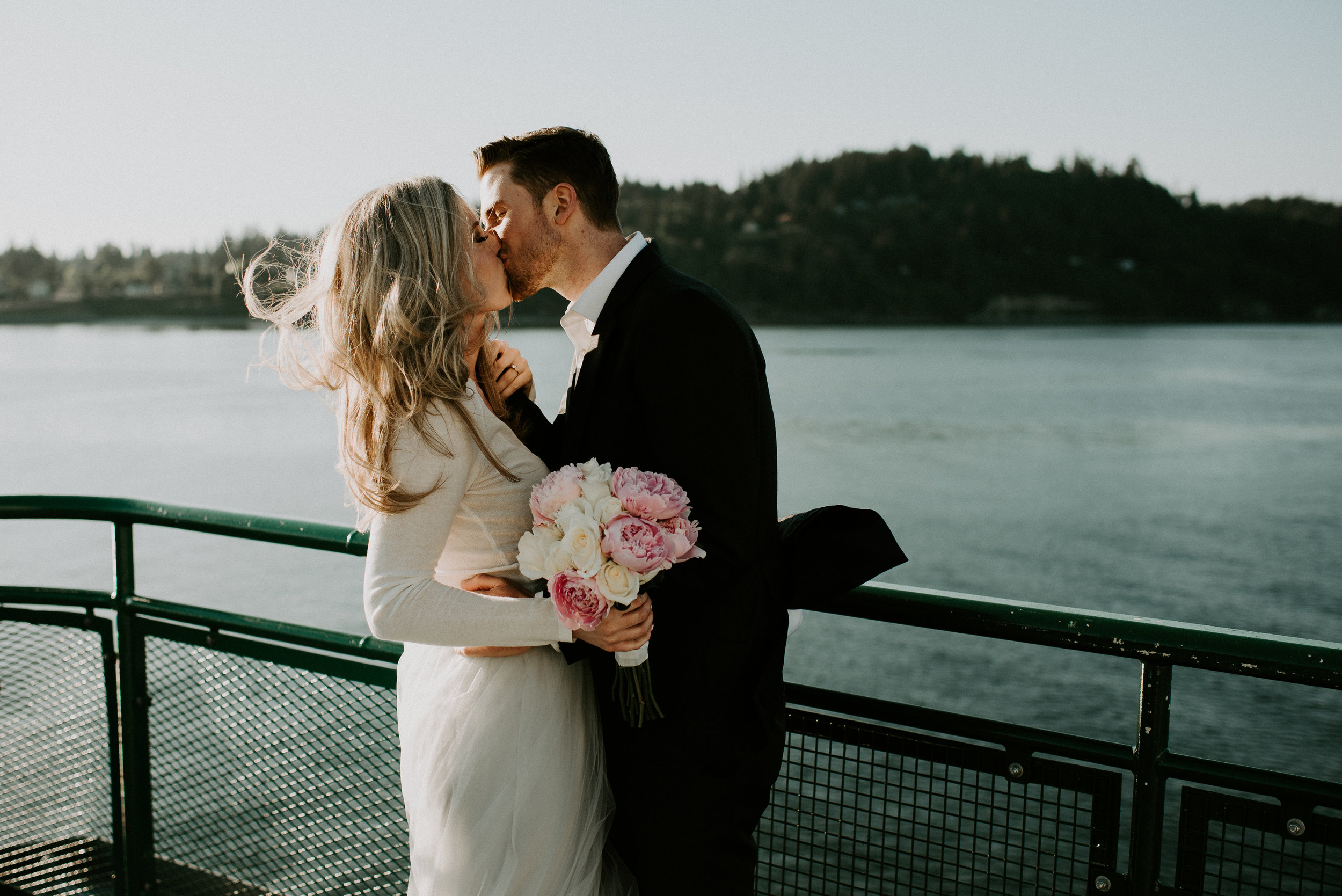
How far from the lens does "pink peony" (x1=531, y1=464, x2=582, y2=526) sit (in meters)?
1.78

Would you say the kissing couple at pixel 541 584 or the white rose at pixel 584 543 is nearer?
the white rose at pixel 584 543

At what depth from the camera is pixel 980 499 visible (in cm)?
3441

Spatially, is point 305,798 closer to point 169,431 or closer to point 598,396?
point 598,396

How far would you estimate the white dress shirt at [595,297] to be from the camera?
2184mm

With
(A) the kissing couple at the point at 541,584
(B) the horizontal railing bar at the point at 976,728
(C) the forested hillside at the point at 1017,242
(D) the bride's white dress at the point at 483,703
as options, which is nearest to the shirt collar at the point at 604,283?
(A) the kissing couple at the point at 541,584

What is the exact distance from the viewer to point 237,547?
1033 inches

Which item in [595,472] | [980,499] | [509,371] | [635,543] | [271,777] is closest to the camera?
[635,543]

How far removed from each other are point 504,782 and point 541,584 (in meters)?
0.36

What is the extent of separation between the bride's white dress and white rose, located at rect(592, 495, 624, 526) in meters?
0.20

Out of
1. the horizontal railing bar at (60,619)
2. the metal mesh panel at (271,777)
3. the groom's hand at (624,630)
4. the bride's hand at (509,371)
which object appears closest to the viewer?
the groom's hand at (624,630)

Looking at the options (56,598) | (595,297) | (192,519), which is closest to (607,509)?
(595,297)

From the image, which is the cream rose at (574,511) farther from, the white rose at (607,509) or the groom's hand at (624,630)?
the groom's hand at (624,630)

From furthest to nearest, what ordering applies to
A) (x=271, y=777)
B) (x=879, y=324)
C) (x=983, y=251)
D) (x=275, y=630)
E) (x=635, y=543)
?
(x=879, y=324) → (x=983, y=251) → (x=271, y=777) → (x=275, y=630) → (x=635, y=543)

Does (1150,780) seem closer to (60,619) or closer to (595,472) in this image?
(595,472)
